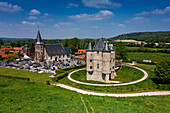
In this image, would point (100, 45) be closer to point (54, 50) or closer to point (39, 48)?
point (54, 50)

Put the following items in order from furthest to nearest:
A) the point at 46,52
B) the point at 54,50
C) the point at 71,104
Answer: the point at 54,50 → the point at 46,52 → the point at 71,104

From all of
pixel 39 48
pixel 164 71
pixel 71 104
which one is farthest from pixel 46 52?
pixel 164 71

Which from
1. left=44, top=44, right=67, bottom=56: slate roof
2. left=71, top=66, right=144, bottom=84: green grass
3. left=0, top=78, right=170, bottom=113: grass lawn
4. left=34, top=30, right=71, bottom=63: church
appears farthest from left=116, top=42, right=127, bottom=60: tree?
left=0, top=78, right=170, bottom=113: grass lawn

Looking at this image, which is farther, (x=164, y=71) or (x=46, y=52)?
(x=46, y=52)

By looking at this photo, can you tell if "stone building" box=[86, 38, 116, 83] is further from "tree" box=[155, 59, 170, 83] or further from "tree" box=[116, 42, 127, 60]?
"tree" box=[116, 42, 127, 60]

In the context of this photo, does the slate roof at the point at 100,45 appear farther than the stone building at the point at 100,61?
Yes

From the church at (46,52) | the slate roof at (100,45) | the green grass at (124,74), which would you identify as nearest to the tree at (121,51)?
the green grass at (124,74)

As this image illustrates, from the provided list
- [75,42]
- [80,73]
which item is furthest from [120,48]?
[75,42]

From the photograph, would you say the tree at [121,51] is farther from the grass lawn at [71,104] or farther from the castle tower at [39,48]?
the grass lawn at [71,104]

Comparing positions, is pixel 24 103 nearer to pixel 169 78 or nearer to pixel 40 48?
pixel 169 78
